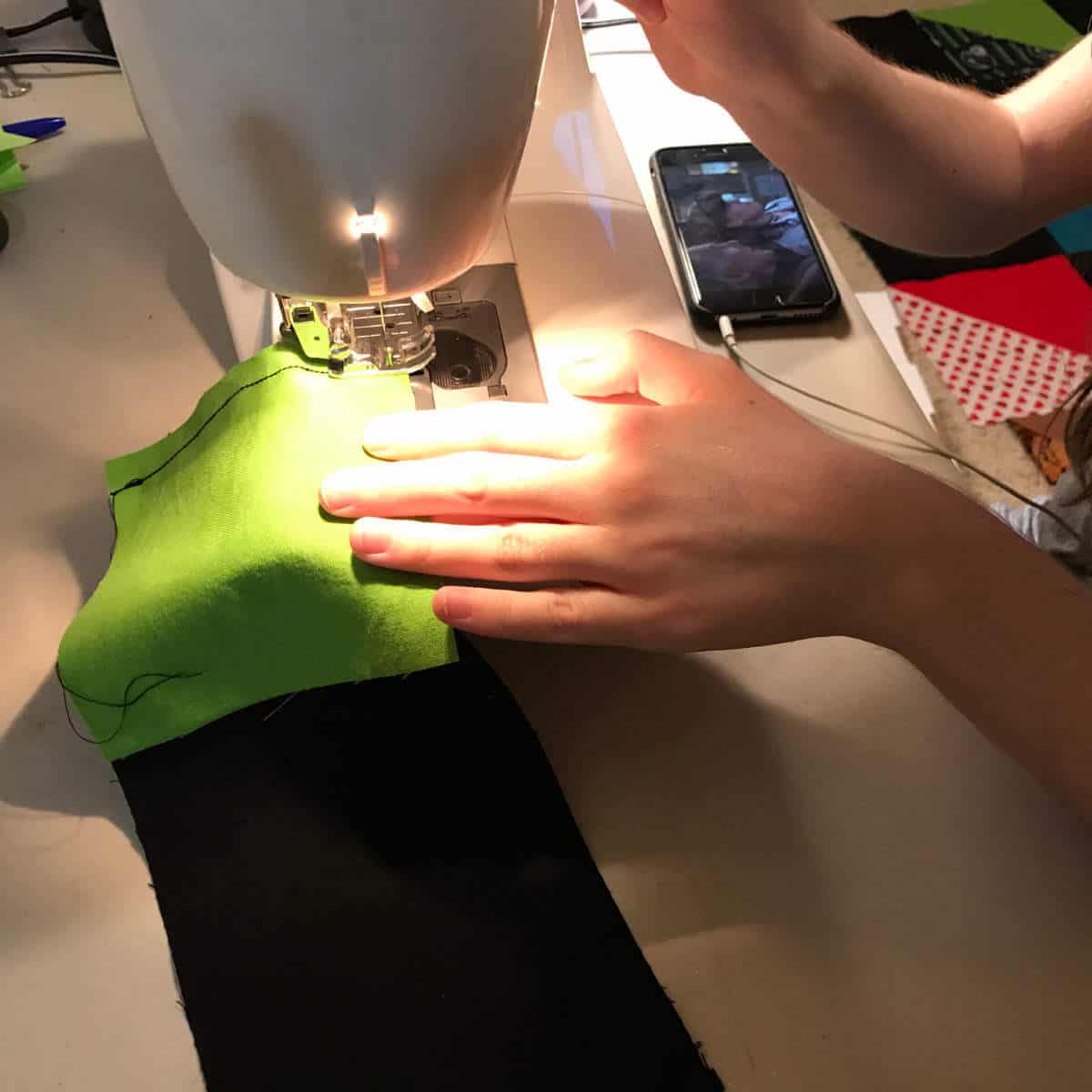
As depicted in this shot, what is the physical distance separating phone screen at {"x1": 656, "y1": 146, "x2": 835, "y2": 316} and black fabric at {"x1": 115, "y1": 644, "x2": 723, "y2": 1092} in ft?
1.31

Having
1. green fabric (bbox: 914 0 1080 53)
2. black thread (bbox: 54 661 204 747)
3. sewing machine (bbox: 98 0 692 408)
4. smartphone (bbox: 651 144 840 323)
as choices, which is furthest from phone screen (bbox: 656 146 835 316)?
green fabric (bbox: 914 0 1080 53)

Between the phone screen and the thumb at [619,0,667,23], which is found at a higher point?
the thumb at [619,0,667,23]

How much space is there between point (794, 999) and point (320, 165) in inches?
18.2

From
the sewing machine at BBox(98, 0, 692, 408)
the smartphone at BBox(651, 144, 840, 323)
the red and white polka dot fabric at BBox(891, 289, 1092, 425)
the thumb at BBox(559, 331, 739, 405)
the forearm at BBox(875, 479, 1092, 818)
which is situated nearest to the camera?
the sewing machine at BBox(98, 0, 692, 408)

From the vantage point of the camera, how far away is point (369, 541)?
49cm

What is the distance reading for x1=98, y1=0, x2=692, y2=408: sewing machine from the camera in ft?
1.25

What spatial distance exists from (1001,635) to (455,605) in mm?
292

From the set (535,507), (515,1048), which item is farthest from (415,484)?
(515,1048)

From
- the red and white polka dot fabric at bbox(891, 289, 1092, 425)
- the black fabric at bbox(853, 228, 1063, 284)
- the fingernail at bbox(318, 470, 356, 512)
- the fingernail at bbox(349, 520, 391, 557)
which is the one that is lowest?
the red and white polka dot fabric at bbox(891, 289, 1092, 425)

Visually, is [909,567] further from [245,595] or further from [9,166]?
[9,166]

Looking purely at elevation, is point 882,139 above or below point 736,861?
above

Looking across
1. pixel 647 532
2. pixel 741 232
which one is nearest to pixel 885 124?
pixel 741 232

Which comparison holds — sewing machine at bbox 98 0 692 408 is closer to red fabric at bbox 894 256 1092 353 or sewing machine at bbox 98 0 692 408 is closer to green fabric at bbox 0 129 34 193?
green fabric at bbox 0 129 34 193

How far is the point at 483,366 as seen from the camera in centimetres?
64
